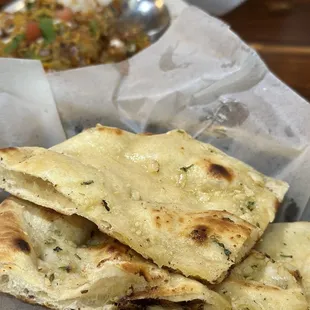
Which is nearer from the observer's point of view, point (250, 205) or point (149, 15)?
point (250, 205)

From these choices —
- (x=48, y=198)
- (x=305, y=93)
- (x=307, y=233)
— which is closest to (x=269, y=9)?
(x=305, y=93)

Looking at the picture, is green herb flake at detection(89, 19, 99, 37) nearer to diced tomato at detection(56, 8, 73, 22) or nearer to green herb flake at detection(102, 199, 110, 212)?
diced tomato at detection(56, 8, 73, 22)

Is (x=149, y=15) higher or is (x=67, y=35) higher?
(x=67, y=35)

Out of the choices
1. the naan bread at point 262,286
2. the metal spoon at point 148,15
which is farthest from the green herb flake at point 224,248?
the metal spoon at point 148,15

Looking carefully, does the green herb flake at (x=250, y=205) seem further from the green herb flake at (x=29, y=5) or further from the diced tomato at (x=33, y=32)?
the green herb flake at (x=29, y=5)

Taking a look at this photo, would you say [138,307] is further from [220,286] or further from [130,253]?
[220,286]

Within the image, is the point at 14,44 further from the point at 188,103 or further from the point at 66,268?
the point at 66,268

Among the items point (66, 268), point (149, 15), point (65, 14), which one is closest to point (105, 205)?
point (66, 268)
